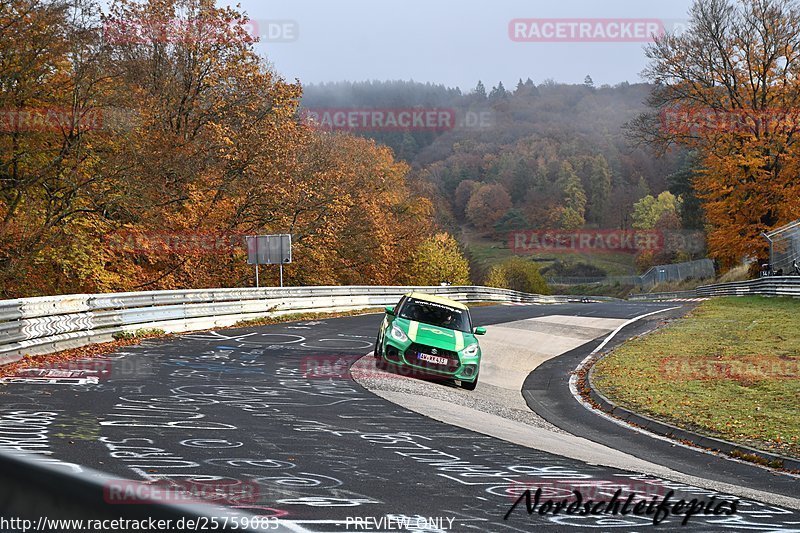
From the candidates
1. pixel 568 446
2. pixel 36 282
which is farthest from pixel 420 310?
pixel 36 282

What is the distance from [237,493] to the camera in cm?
594

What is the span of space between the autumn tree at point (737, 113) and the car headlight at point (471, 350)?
33.2 metres

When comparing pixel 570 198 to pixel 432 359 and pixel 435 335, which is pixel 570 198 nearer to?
pixel 435 335

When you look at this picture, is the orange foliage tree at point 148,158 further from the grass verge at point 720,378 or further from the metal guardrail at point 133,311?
the grass verge at point 720,378

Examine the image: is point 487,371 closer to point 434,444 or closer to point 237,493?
point 434,444

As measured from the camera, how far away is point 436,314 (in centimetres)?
1711

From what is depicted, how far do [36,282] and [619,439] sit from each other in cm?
2483

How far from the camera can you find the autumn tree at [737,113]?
43.9 metres

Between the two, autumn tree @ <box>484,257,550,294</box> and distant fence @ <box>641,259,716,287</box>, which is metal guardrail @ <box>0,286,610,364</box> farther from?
autumn tree @ <box>484,257,550,294</box>

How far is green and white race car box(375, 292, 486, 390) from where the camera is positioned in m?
15.8

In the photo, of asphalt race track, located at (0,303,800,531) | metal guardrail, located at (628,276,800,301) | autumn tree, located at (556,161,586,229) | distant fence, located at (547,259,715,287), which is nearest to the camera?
asphalt race track, located at (0,303,800,531)

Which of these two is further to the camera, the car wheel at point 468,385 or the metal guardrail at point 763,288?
the metal guardrail at point 763,288

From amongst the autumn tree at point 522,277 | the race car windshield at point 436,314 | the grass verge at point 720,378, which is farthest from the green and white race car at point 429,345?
the autumn tree at point 522,277

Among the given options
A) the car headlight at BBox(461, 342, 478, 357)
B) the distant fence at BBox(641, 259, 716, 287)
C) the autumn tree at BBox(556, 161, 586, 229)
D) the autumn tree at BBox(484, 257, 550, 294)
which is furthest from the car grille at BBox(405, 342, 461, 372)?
the autumn tree at BBox(556, 161, 586, 229)
